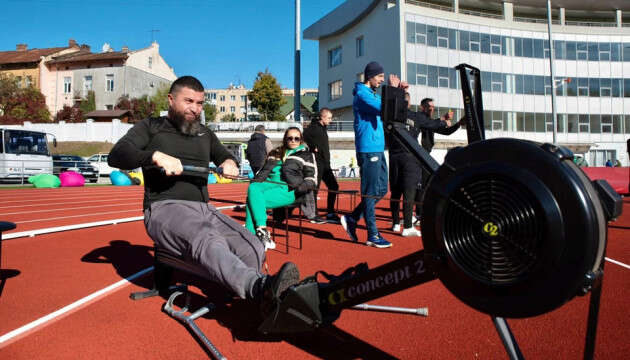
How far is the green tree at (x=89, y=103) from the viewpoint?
50312mm

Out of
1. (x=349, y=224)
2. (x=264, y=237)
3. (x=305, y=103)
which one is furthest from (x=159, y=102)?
(x=349, y=224)

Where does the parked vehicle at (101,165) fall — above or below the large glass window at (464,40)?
A: below

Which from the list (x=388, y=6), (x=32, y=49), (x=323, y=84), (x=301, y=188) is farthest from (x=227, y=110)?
(x=301, y=188)

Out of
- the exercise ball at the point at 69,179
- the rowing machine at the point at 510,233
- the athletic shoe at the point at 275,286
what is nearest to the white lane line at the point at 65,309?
the athletic shoe at the point at 275,286

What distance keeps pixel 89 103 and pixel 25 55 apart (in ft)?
43.4

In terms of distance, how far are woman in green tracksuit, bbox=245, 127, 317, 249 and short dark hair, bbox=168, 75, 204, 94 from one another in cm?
204

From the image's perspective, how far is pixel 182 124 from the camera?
10.2 ft

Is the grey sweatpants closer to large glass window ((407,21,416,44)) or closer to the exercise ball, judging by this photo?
the exercise ball

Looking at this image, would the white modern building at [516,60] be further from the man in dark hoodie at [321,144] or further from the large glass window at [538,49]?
the man in dark hoodie at [321,144]

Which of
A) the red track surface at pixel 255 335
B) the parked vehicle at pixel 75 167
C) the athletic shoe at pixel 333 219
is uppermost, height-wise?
the parked vehicle at pixel 75 167

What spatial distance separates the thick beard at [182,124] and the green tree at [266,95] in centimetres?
4411

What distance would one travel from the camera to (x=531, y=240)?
4.89ft

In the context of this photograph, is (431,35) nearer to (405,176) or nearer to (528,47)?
(528,47)

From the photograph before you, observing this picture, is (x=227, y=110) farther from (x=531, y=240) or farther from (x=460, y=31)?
(x=531, y=240)
